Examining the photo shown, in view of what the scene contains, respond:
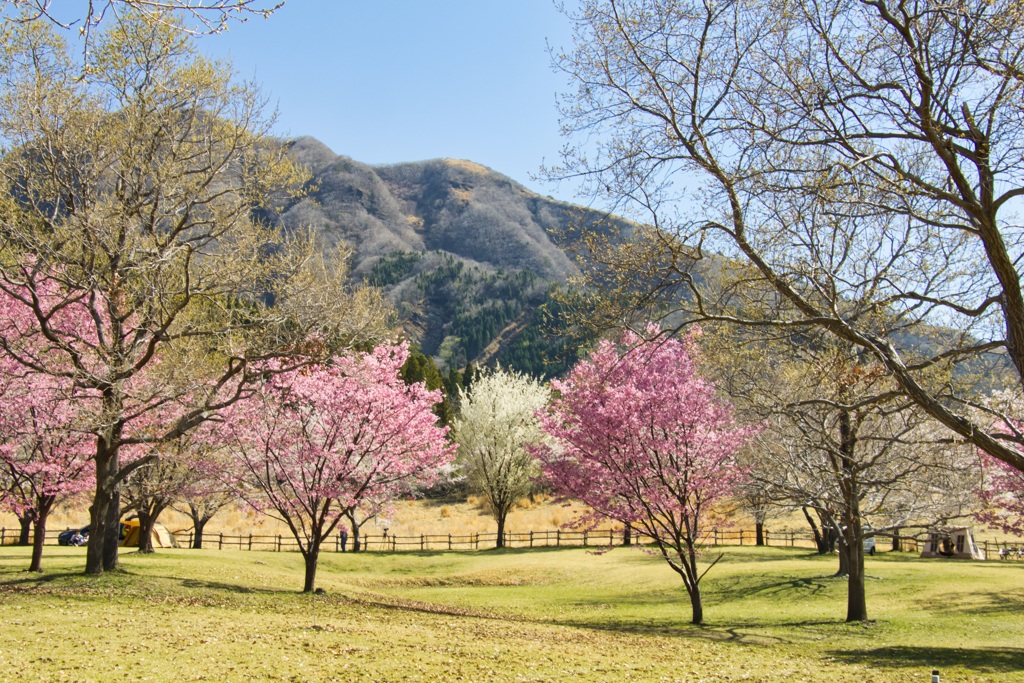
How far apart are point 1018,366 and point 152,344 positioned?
14806 millimetres

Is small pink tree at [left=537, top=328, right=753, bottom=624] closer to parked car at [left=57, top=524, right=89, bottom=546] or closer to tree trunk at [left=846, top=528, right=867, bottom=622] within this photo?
tree trunk at [left=846, top=528, right=867, bottom=622]

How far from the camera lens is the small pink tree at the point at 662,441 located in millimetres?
16609

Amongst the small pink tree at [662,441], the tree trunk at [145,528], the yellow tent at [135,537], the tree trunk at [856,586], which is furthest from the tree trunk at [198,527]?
the tree trunk at [856,586]

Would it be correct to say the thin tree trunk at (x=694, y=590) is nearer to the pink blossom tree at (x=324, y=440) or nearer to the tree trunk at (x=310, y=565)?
the pink blossom tree at (x=324, y=440)

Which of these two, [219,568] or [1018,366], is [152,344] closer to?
[219,568]

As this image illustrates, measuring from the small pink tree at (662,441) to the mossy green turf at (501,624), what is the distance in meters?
2.46

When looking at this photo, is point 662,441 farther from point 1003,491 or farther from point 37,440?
point 37,440

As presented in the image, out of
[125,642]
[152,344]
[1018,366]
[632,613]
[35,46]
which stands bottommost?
[632,613]

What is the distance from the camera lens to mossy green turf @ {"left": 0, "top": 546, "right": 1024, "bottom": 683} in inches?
368

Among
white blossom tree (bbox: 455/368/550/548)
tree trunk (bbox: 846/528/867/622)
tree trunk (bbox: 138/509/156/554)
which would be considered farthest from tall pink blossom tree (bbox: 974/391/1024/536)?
tree trunk (bbox: 138/509/156/554)

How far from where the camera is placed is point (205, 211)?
18.1 metres

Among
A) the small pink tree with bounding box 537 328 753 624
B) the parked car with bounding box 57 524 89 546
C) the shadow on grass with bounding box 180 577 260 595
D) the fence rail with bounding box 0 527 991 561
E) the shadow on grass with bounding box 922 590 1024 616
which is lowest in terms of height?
the fence rail with bounding box 0 527 991 561

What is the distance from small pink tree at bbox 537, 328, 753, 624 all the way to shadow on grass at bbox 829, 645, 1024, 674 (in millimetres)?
4031

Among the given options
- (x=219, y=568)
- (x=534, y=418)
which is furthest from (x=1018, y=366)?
(x=534, y=418)
